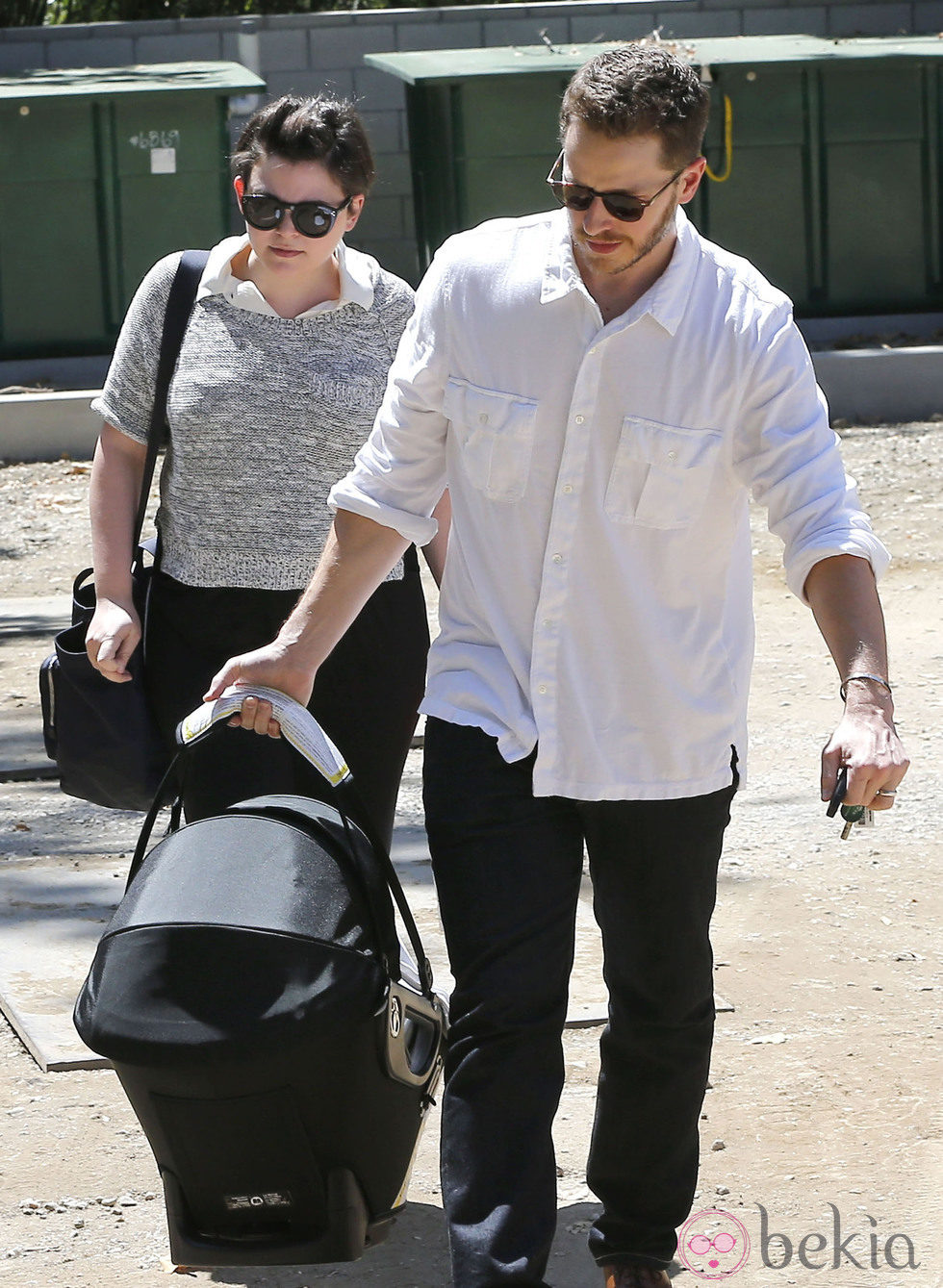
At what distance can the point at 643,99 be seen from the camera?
7.70ft

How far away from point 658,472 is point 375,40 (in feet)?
38.5

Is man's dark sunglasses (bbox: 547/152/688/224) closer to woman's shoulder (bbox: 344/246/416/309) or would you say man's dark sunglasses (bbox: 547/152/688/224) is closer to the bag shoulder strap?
woman's shoulder (bbox: 344/246/416/309)

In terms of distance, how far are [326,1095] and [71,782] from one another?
1.08 meters

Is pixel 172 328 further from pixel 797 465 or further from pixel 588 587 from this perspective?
pixel 797 465

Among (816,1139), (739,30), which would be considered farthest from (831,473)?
(739,30)

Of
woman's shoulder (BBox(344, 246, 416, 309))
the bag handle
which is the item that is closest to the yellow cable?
woman's shoulder (BBox(344, 246, 416, 309))

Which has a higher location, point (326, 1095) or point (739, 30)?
point (739, 30)

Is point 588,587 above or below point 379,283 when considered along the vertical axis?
below

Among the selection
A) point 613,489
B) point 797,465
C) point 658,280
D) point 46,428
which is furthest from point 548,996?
point 46,428

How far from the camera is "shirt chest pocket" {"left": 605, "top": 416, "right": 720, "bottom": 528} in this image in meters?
2.46

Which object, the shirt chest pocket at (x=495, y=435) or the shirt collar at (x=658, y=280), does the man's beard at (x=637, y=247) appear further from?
the shirt chest pocket at (x=495, y=435)

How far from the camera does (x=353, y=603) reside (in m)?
2.68

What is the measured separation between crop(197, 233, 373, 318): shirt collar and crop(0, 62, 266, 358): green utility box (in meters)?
8.86

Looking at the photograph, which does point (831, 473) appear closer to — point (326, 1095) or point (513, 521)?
point (513, 521)
